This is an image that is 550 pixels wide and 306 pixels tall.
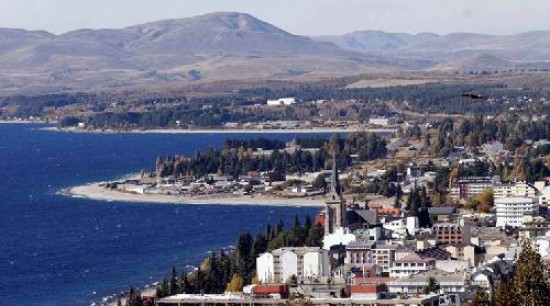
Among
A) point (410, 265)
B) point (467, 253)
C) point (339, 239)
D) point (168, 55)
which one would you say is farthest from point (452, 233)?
point (168, 55)

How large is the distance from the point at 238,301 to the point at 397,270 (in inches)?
155

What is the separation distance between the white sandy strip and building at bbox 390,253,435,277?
686 inches

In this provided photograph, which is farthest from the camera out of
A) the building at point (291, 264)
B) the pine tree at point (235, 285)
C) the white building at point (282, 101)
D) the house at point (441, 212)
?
the white building at point (282, 101)

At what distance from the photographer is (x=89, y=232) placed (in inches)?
1528

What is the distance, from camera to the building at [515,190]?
37969 mm

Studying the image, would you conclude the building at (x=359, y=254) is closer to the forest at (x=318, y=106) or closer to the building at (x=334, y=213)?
the building at (x=334, y=213)

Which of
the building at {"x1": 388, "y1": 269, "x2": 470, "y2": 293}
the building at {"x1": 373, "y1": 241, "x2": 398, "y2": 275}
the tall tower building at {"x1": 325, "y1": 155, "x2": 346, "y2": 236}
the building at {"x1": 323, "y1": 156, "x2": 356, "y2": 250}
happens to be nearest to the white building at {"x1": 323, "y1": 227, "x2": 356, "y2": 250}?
the building at {"x1": 323, "y1": 156, "x2": 356, "y2": 250}

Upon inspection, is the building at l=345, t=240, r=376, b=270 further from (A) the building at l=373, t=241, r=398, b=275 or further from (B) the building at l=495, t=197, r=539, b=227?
(B) the building at l=495, t=197, r=539, b=227

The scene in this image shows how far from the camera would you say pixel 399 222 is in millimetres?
33000

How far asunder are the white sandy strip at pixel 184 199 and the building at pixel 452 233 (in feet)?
43.9

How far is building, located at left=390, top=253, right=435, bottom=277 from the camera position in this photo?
88.2ft

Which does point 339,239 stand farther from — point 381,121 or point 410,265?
point 381,121

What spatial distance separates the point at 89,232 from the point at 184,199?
9.40 meters

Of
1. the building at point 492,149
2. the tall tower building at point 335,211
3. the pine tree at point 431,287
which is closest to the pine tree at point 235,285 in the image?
the pine tree at point 431,287
